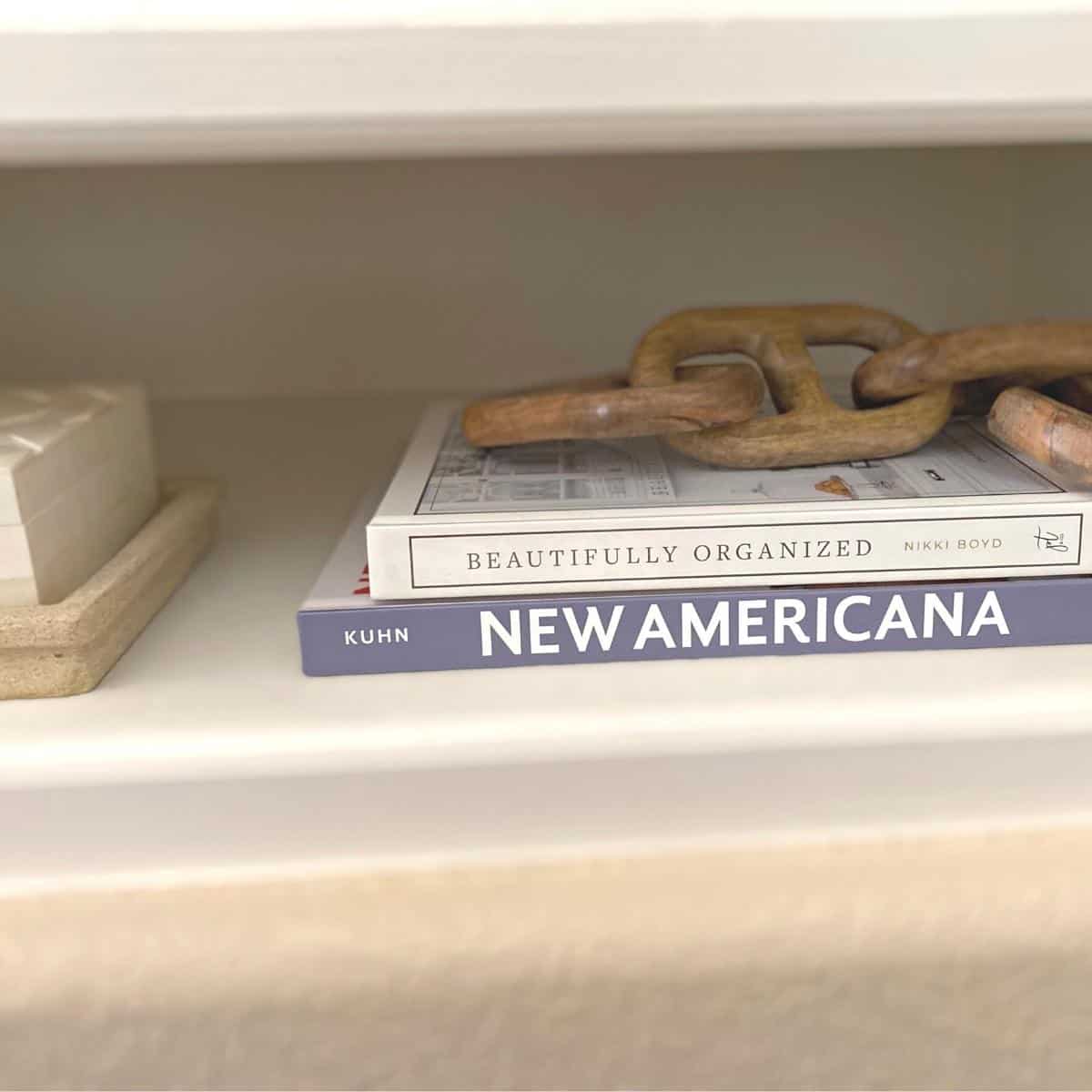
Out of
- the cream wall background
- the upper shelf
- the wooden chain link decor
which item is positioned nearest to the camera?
the upper shelf

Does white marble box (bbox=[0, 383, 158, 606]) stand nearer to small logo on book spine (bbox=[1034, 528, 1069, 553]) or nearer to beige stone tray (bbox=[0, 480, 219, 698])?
beige stone tray (bbox=[0, 480, 219, 698])

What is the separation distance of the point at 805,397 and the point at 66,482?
0.99ft

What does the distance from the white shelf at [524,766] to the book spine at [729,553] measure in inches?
1.5

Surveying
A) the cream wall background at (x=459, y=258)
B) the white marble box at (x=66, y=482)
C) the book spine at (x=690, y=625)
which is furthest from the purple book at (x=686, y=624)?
the cream wall background at (x=459, y=258)

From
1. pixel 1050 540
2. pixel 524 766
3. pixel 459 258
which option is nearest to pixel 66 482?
pixel 524 766

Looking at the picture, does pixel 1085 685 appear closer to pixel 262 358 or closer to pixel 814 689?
pixel 814 689

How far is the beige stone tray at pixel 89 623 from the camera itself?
43 centimetres

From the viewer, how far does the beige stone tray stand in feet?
1.40

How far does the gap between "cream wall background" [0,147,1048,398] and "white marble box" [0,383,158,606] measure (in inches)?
13.5

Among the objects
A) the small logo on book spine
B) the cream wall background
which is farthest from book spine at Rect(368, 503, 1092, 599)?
the cream wall background

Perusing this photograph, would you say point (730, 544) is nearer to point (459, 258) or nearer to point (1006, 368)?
point (1006, 368)

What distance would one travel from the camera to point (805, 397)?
0.51 meters

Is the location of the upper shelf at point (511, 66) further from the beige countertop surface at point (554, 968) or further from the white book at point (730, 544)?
the beige countertop surface at point (554, 968)

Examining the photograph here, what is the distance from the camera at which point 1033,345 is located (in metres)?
0.50
